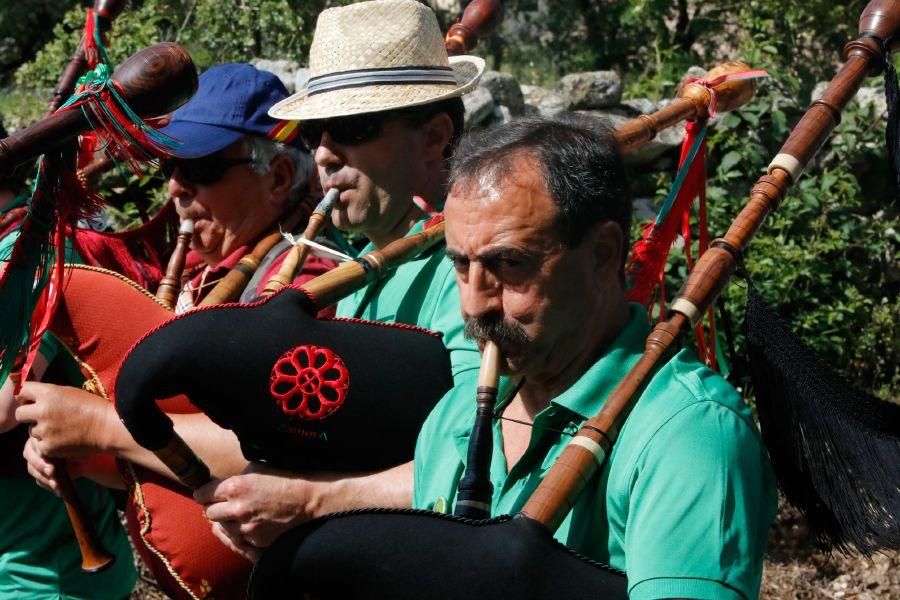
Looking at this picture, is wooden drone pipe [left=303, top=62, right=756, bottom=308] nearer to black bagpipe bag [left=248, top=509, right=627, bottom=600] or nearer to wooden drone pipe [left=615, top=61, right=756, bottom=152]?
wooden drone pipe [left=615, top=61, right=756, bottom=152]

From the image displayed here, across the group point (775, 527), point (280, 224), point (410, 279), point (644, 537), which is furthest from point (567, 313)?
point (775, 527)

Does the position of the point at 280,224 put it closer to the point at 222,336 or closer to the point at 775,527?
the point at 222,336

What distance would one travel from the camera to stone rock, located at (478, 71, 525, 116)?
19.7 feet

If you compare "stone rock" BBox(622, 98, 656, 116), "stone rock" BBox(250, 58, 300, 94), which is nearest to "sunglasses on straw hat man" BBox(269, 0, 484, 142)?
"stone rock" BBox(250, 58, 300, 94)

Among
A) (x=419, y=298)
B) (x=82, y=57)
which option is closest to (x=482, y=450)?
(x=419, y=298)

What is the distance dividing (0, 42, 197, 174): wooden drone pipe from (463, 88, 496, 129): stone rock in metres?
3.55

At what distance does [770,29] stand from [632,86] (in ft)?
5.02

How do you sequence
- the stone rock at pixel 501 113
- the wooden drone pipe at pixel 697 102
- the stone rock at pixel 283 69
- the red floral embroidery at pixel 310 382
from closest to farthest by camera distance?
1. the red floral embroidery at pixel 310 382
2. the wooden drone pipe at pixel 697 102
3. the stone rock at pixel 501 113
4. the stone rock at pixel 283 69

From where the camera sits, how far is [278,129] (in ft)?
9.48

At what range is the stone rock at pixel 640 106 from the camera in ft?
21.1

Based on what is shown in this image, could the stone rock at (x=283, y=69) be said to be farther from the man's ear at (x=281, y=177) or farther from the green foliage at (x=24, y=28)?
the green foliage at (x=24, y=28)

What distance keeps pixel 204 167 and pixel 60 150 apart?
1.92 ft

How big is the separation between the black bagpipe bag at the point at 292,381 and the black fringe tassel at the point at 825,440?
57 centimetres

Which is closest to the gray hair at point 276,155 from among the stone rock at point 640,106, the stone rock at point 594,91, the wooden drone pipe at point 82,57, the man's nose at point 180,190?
the man's nose at point 180,190
